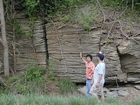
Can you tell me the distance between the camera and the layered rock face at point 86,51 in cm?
884

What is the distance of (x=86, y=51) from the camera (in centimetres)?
916

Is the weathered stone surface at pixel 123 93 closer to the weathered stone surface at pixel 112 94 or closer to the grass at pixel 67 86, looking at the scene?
the weathered stone surface at pixel 112 94

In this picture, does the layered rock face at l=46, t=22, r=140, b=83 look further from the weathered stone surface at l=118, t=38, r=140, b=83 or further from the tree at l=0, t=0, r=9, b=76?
the tree at l=0, t=0, r=9, b=76

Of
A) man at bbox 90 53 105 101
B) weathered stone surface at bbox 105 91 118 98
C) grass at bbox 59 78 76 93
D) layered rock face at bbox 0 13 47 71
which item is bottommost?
weathered stone surface at bbox 105 91 118 98

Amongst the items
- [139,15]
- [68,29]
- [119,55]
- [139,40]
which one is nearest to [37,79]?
[68,29]

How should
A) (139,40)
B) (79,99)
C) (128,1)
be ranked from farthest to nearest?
(128,1), (139,40), (79,99)

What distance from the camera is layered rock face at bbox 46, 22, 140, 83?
29.0 feet

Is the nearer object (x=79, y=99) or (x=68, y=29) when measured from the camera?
(x=79, y=99)

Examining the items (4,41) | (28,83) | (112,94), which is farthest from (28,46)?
(112,94)

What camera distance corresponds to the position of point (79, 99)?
5785mm

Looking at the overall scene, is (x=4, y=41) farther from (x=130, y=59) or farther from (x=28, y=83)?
(x=130, y=59)

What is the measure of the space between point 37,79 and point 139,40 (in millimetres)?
4126

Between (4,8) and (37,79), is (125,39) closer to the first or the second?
(37,79)

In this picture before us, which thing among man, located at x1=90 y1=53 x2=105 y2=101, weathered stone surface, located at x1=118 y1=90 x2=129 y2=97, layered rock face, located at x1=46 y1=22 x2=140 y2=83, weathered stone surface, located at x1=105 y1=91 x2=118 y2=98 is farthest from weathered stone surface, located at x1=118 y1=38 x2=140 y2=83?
man, located at x1=90 y1=53 x2=105 y2=101
